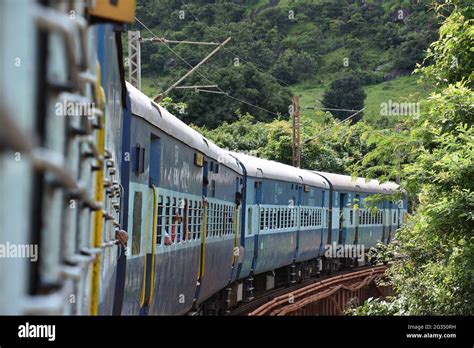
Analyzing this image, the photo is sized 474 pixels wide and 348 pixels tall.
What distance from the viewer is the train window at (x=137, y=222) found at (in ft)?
18.6

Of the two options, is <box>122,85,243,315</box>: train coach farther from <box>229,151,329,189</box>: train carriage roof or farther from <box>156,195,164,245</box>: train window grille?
<box>229,151,329,189</box>: train carriage roof

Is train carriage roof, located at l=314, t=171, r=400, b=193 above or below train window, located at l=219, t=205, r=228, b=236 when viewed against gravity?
above

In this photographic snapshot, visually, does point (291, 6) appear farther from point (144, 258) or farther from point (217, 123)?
point (144, 258)

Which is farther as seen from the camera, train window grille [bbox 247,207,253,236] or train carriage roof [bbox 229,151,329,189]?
train carriage roof [bbox 229,151,329,189]

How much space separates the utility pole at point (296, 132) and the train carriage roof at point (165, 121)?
11.3 metres

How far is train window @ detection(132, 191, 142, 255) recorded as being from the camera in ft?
18.6

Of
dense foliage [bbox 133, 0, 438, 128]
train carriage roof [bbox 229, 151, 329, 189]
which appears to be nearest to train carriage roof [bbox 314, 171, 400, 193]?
train carriage roof [bbox 229, 151, 329, 189]

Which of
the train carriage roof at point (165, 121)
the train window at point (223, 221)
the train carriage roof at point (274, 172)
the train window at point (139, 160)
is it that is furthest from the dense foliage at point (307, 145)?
the train window at point (139, 160)

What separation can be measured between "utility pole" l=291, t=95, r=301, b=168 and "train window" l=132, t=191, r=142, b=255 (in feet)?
53.5

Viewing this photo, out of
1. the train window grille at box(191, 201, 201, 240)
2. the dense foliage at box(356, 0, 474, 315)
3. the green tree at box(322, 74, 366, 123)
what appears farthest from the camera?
the green tree at box(322, 74, 366, 123)

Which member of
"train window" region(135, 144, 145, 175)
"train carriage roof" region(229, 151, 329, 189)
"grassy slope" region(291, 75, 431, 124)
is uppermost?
"grassy slope" region(291, 75, 431, 124)

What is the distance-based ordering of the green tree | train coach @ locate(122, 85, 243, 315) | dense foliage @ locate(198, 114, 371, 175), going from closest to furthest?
1. train coach @ locate(122, 85, 243, 315)
2. dense foliage @ locate(198, 114, 371, 175)
3. the green tree

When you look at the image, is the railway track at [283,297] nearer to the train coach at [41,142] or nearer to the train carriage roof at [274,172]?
the train carriage roof at [274,172]
